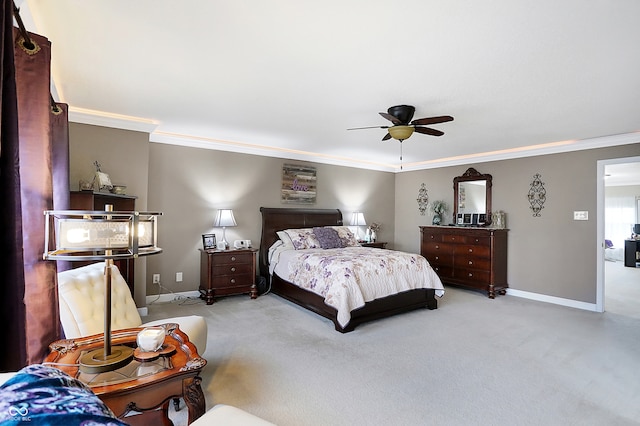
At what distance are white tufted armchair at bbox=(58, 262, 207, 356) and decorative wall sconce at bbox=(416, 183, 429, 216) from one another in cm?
550

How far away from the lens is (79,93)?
10.3 feet

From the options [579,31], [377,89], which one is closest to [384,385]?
[377,89]

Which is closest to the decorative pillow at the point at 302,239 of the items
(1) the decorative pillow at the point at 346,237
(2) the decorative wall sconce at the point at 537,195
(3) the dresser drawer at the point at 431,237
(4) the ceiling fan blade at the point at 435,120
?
(1) the decorative pillow at the point at 346,237

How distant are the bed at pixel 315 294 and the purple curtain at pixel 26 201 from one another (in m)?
2.62

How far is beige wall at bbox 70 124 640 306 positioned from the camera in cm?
397

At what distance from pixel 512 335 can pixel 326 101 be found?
126 inches

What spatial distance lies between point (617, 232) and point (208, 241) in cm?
1210

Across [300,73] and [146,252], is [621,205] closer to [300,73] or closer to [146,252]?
[300,73]

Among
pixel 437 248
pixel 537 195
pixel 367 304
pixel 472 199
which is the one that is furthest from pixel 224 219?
pixel 537 195

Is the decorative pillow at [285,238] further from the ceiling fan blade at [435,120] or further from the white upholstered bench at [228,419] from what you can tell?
the white upholstered bench at [228,419]

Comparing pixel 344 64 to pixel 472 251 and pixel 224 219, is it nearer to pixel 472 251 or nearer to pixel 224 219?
pixel 224 219

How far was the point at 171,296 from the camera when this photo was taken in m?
4.60

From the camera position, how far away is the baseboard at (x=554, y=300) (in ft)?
15.0

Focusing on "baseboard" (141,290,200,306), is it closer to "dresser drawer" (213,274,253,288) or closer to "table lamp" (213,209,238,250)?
"dresser drawer" (213,274,253,288)
